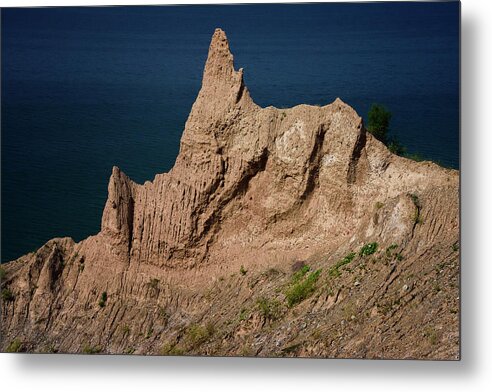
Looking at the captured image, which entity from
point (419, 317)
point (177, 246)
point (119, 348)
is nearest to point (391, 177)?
point (419, 317)

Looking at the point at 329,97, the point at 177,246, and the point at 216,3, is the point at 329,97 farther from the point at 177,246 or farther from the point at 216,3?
the point at 177,246

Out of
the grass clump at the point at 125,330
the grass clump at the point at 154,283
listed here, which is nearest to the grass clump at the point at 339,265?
the grass clump at the point at 154,283

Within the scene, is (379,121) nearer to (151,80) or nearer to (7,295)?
(151,80)

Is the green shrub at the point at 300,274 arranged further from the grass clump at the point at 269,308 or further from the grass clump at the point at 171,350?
the grass clump at the point at 171,350

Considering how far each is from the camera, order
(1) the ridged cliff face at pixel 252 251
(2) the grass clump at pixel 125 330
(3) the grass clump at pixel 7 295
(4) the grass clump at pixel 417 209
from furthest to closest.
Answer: (3) the grass clump at pixel 7 295
(2) the grass clump at pixel 125 330
(4) the grass clump at pixel 417 209
(1) the ridged cliff face at pixel 252 251

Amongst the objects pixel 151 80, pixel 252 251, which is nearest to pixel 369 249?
pixel 252 251

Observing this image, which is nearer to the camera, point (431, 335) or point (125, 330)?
point (431, 335)
